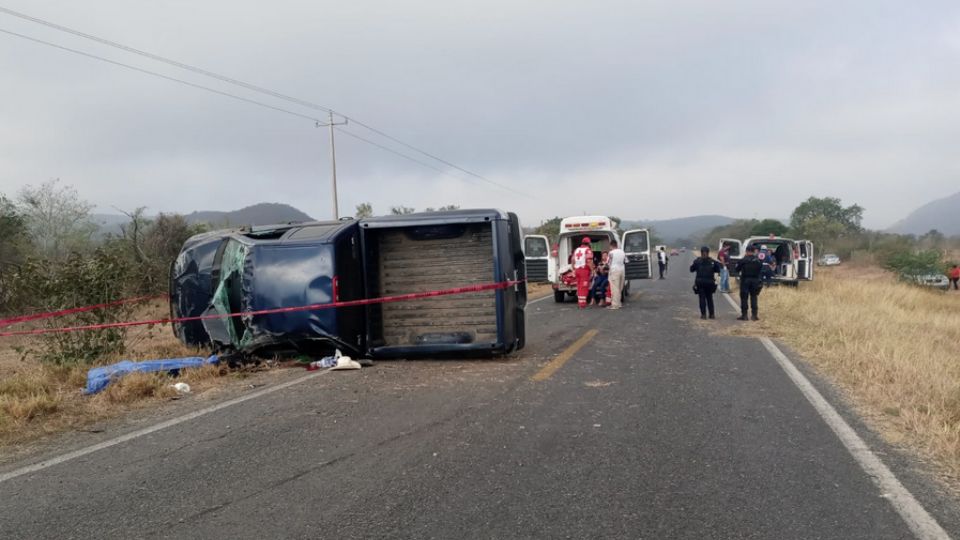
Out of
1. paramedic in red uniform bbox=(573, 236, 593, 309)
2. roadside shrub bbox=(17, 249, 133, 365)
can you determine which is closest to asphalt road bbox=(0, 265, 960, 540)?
roadside shrub bbox=(17, 249, 133, 365)

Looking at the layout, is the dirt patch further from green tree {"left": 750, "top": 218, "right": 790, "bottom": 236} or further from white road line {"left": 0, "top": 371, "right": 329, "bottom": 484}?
green tree {"left": 750, "top": 218, "right": 790, "bottom": 236}

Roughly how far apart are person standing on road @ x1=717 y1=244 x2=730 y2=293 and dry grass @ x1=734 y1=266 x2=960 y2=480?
580cm

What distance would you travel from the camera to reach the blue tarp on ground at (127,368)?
289 inches

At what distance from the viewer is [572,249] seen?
2028cm

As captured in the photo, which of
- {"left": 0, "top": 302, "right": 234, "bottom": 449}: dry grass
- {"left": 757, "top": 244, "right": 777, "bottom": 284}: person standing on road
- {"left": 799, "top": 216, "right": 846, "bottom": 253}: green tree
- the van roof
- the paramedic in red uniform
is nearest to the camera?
{"left": 0, "top": 302, "right": 234, "bottom": 449}: dry grass

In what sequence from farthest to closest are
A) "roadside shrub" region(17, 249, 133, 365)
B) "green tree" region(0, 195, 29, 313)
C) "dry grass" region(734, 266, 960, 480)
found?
"green tree" region(0, 195, 29, 313) → "roadside shrub" region(17, 249, 133, 365) → "dry grass" region(734, 266, 960, 480)

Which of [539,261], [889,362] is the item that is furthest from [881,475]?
[539,261]

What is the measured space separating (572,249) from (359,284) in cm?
1212

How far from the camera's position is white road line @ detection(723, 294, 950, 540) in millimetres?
3633

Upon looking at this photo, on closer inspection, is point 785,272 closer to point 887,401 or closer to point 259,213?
point 887,401

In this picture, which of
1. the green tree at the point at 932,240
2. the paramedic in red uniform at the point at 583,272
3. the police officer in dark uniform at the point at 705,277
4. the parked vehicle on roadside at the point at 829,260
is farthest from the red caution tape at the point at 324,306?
Result: the parked vehicle on roadside at the point at 829,260

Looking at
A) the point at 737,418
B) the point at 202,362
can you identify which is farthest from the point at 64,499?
the point at 737,418

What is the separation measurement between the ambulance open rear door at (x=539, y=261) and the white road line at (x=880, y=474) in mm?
11969

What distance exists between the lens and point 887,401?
649 centimetres
